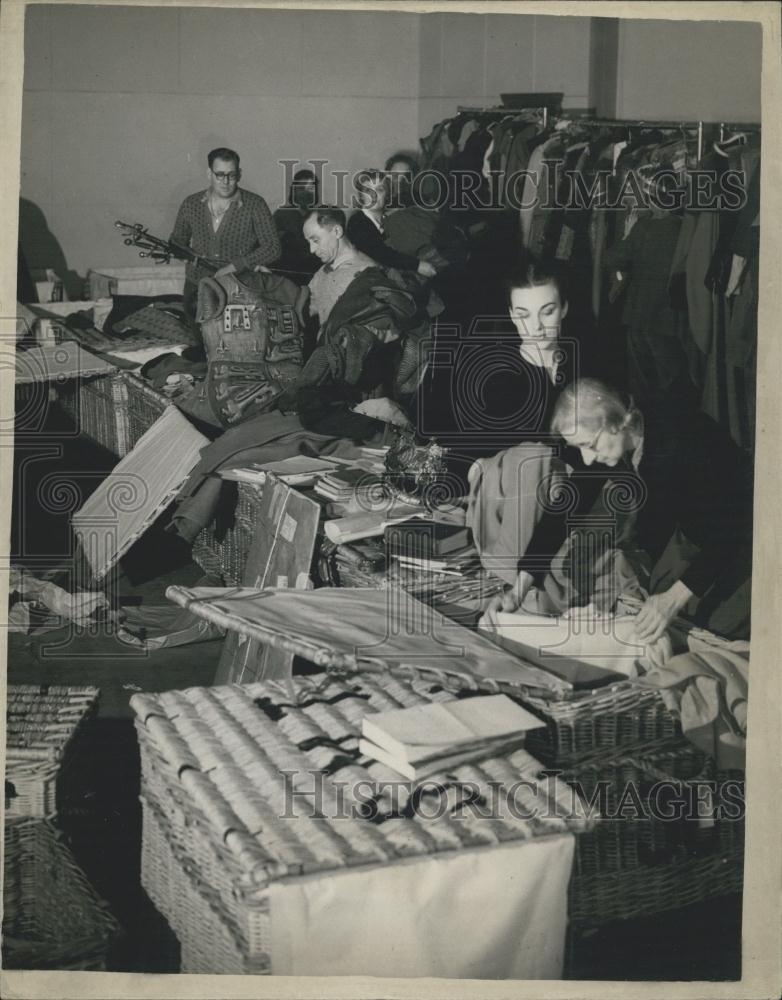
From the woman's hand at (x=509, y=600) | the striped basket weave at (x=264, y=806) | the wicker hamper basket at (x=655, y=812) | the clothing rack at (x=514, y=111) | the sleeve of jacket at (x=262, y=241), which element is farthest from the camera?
the clothing rack at (x=514, y=111)

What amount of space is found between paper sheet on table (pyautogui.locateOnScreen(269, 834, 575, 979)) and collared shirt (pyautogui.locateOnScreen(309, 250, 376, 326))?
1.43 meters

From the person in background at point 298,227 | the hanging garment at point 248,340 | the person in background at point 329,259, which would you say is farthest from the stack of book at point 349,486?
the person in background at point 298,227

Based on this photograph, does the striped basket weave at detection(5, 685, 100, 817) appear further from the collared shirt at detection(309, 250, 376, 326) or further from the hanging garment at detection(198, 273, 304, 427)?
the collared shirt at detection(309, 250, 376, 326)

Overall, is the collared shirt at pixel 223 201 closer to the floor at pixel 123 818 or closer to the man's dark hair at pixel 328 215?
the man's dark hair at pixel 328 215

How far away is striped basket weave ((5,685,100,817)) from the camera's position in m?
2.68

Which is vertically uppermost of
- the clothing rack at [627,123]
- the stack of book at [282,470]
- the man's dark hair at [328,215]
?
the clothing rack at [627,123]

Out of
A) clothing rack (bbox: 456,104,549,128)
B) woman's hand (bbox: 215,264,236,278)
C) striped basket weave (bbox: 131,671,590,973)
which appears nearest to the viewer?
striped basket weave (bbox: 131,671,590,973)

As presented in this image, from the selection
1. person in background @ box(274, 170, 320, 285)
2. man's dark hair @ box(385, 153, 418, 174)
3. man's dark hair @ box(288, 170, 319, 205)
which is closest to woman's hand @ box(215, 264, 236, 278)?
person in background @ box(274, 170, 320, 285)

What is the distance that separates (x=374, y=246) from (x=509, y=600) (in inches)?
39.0

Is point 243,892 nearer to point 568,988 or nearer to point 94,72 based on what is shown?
point 568,988

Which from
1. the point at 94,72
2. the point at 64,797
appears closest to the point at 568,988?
the point at 64,797

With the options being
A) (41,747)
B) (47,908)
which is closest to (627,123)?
(41,747)

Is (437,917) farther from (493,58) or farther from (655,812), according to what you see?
(493,58)

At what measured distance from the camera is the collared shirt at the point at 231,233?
2891 millimetres
